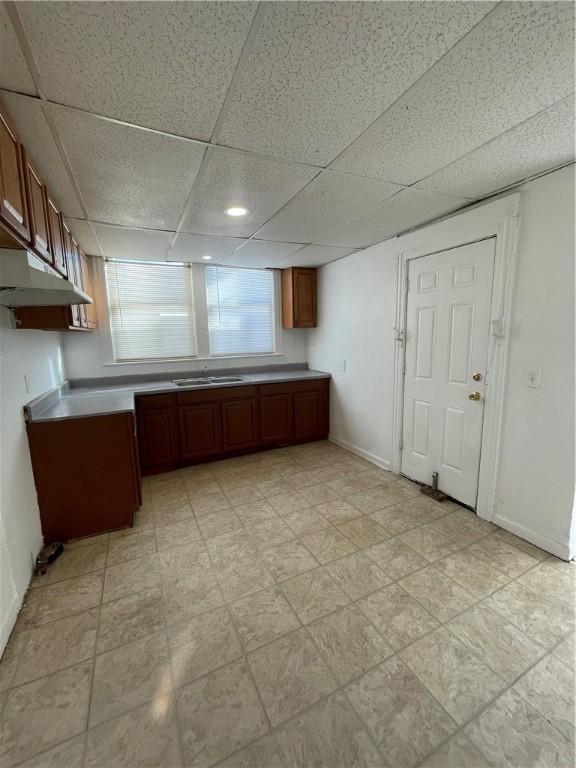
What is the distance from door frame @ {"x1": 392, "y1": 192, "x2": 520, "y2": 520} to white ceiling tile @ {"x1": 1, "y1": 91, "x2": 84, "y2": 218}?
2506 millimetres

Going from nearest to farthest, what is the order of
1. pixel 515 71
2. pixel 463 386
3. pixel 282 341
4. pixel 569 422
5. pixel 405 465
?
pixel 515 71, pixel 569 422, pixel 463 386, pixel 405 465, pixel 282 341

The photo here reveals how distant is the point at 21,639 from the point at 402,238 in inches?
144

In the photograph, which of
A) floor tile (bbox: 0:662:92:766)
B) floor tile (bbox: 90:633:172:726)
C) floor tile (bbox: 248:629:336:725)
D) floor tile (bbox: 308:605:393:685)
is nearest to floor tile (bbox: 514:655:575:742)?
floor tile (bbox: 308:605:393:685)

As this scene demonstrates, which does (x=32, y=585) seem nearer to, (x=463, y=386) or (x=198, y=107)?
(x=198, y=107)

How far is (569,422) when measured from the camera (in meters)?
1.88

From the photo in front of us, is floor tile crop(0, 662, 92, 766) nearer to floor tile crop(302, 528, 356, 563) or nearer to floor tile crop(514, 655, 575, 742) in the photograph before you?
floor tile crop(302, 528, 356, 563)

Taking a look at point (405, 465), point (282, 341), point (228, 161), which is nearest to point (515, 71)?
point (228, 161)

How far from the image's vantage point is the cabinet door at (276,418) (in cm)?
383

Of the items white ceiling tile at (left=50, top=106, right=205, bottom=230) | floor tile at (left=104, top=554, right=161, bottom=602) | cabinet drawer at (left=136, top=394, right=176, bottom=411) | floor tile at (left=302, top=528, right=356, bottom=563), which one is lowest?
floor tile at (left=104, top=554, right=161, bottom=602)

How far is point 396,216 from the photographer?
2.46 meters

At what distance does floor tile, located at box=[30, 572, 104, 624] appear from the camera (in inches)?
65.2

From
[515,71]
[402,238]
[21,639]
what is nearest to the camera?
[515,71]

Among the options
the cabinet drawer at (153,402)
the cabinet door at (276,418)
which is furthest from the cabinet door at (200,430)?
the cabinet door at (276,418)

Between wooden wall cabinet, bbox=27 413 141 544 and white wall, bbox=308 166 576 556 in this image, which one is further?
wooden wall cabinet, bbox=27 413 141 544
